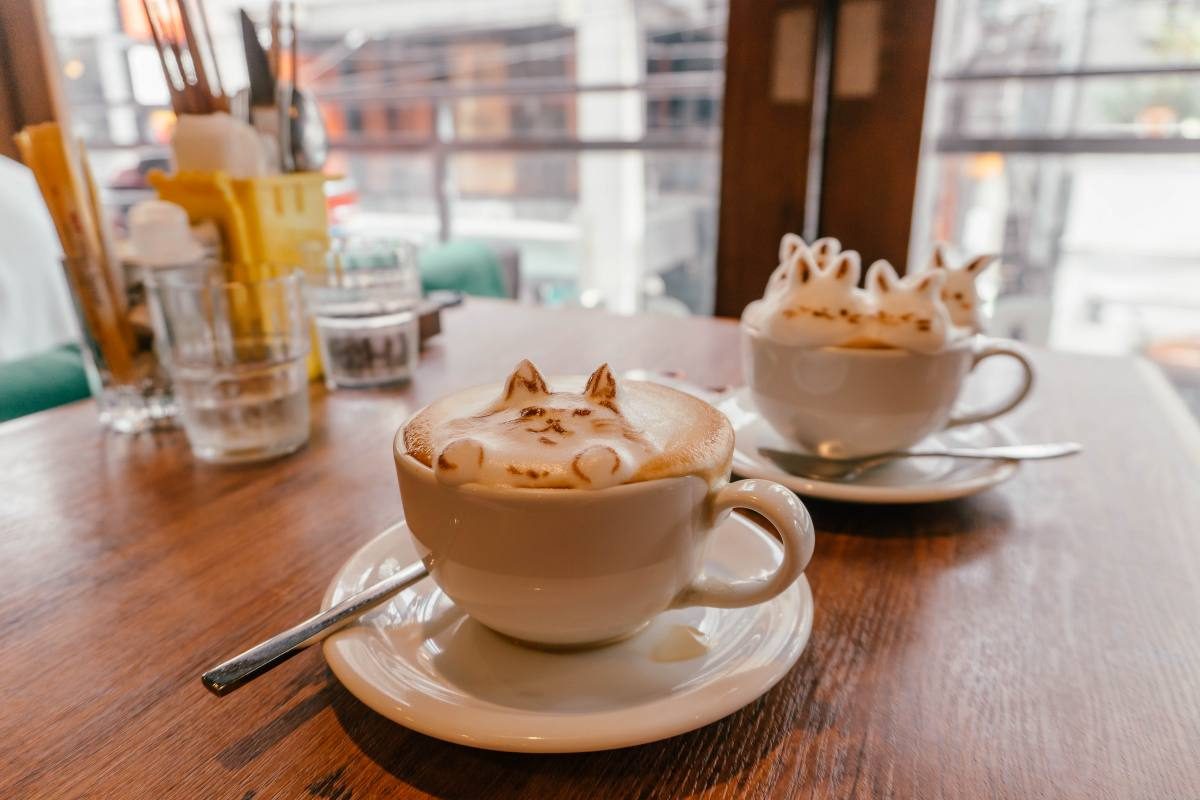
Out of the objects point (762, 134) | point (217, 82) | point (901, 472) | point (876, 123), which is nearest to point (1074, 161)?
point (876, 123)

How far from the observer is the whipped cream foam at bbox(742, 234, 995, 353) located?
0.57 meters

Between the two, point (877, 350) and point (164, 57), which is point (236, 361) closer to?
point (164, 57)

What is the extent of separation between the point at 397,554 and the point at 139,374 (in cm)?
47

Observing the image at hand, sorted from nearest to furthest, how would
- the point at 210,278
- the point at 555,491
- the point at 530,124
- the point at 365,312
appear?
the point at 555,491, the point at 210,278, the point at 365,312, the point at 530,124

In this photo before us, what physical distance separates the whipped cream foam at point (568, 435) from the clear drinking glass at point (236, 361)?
0.36 meters

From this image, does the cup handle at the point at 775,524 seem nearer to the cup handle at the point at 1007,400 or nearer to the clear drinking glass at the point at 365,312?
the cup handle at the point at 1007,400

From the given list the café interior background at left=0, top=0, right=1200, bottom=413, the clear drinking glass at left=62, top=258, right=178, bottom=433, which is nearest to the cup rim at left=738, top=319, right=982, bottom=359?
the clear drinking glass at left=62, top=258, right=178, bottom=433

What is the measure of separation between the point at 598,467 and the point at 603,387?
8cm

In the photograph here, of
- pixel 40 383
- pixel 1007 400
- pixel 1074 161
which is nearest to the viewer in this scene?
pixel 1007 400

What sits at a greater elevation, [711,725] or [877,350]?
[877,350]

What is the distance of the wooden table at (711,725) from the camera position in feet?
1.15

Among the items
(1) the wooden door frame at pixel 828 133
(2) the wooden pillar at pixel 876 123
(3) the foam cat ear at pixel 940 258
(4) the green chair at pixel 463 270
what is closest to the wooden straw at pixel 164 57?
(3) the foam cat ear at pixel 940 258

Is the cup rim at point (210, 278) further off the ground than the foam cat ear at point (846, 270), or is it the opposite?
the foam cat ear at point (846, 270)

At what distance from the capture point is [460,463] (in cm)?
35
